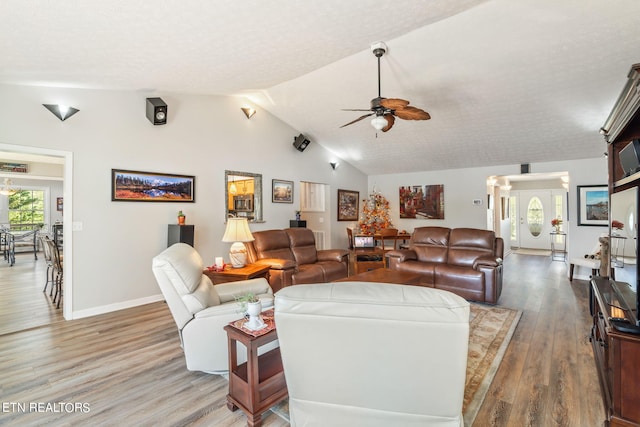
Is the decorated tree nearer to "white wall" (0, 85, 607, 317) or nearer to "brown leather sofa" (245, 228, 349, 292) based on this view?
"white wall" (0, 85, 607, 317)

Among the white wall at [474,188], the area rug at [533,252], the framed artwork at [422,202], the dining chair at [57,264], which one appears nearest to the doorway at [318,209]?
the white wall at [474,188]

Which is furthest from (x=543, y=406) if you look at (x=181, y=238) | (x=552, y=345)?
(x=181, y=238)

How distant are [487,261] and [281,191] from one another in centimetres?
397

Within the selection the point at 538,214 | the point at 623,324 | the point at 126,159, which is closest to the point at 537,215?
the point at 538,214

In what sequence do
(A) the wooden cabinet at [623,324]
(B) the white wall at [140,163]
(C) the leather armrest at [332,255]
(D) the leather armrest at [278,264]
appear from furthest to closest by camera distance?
Result: 1. (C) the leather armrest at [332,255]
2. (D) the leather armrest at [278,264]
3. (B) the white wall at [140,163]
4. (A) the wooden cabinet at [623,324]

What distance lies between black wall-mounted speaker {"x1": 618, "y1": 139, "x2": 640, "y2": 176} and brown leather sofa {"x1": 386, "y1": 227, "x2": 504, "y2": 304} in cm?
197

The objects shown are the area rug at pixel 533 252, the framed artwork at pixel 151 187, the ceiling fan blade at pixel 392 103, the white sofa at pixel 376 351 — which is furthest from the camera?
the area rug at pixel 533 252

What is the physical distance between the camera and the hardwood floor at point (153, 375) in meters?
1.89

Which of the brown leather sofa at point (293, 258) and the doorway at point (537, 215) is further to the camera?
the doorway at point (537, 215)

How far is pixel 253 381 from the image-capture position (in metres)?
1.79

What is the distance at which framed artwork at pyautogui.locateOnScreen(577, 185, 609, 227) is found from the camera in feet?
17.7

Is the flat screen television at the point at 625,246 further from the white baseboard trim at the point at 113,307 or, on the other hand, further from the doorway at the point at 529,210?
the doorway at the point at 529,210

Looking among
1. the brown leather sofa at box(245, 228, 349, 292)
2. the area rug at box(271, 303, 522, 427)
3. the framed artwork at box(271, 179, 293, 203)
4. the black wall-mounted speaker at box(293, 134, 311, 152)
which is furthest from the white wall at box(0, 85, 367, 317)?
the area rug at box(271, 303, 522, 427)

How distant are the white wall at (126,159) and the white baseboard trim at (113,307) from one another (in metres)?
0.01
